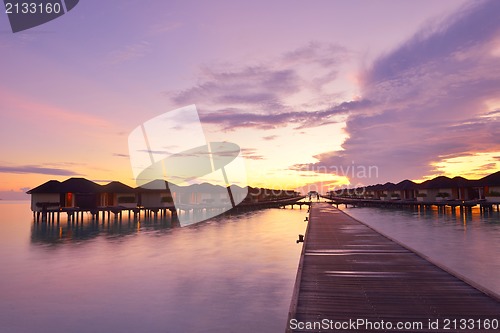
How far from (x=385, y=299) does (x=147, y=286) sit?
30.3 ft

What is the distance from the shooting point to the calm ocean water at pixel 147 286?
32.5 feet

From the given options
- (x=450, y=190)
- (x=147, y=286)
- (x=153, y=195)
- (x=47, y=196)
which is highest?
(x=47, y=196)

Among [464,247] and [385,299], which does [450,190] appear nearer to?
[464,247]

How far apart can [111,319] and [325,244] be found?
9328 millimetres

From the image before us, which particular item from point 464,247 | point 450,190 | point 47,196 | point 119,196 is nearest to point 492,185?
point 450,190

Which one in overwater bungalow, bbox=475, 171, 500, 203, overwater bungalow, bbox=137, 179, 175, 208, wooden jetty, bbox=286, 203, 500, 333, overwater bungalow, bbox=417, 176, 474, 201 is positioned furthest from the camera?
overwater bungalow, bbox=417, 176, 474, 201

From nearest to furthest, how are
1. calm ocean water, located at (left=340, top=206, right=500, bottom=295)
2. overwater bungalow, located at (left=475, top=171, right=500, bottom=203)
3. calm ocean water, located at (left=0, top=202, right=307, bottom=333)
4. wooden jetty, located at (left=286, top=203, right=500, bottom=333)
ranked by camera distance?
wooden jetty, located at (left=286, top=203, right=500, bottom=333) < calm ocean water, located at (left=0, top=202, right=307, bottom=333) < calm ocean water, located at (left=340, top=206, right=500, bottom=295) < overwater bungalow, located at (left=475, top=171, right=500, bottom=203)

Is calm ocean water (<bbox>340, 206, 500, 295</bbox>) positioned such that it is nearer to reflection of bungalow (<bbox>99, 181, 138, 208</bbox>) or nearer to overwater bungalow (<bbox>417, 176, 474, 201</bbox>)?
overwater bungalow (<bbox>417, 176, 474, 201</bbox>)

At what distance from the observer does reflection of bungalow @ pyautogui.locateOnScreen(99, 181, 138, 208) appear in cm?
4631

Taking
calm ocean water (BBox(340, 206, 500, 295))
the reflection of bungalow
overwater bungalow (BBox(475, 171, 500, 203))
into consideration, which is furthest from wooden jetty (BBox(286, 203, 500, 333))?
overwater bungalow (BBox(475, 171, 500, 203))

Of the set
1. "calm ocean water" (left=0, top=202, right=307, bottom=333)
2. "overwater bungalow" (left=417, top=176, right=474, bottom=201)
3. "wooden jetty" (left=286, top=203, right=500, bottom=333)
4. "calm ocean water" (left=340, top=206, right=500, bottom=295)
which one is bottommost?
"calm ocean water" (left=340, top=206, right=500, bottom=295)

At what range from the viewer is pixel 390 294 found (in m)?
7.92

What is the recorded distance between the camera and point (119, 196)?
47062 mm

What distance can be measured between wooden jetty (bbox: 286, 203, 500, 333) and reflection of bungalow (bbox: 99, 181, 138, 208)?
128 feet
